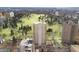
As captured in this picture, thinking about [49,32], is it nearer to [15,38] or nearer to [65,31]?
[65,31]
